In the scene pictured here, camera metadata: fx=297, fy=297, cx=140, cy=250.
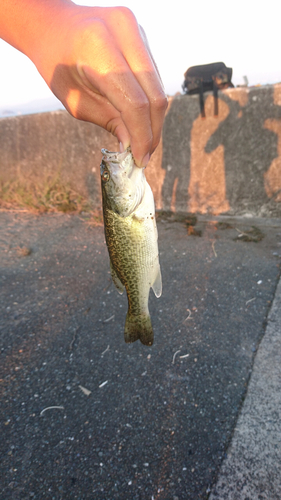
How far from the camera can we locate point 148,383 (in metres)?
2.57

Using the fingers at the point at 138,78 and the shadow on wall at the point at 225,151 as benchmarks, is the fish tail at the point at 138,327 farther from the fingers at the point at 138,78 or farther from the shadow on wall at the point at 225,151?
the shadow on wall at the point at 225,151

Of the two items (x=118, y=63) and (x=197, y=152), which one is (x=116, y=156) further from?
(x=197, y=152)

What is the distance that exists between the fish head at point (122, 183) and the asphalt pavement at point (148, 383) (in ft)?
5.25

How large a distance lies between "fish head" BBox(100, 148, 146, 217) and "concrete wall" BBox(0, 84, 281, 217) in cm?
366

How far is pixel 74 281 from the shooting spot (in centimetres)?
412

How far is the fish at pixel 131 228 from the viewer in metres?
1.78

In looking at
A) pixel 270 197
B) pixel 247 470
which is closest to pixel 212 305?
pixel 247 470

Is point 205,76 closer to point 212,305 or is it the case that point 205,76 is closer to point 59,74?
point 212,305

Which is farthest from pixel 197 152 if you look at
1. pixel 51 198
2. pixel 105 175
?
pixel 105 175

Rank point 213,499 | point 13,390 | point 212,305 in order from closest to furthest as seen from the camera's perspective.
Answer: point 213,499 < point 13,390 < point 212,305

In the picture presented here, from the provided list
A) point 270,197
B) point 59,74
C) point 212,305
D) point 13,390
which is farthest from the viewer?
point 270,197

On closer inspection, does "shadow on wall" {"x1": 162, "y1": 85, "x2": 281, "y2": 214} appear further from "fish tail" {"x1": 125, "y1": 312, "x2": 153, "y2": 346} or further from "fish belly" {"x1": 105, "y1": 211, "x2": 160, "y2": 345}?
"fish tail" {"x1": 125, "y1": 312, "x2": 153, "y2": 346}

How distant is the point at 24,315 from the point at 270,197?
4.18 metres

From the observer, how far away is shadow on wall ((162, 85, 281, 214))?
184 inches
